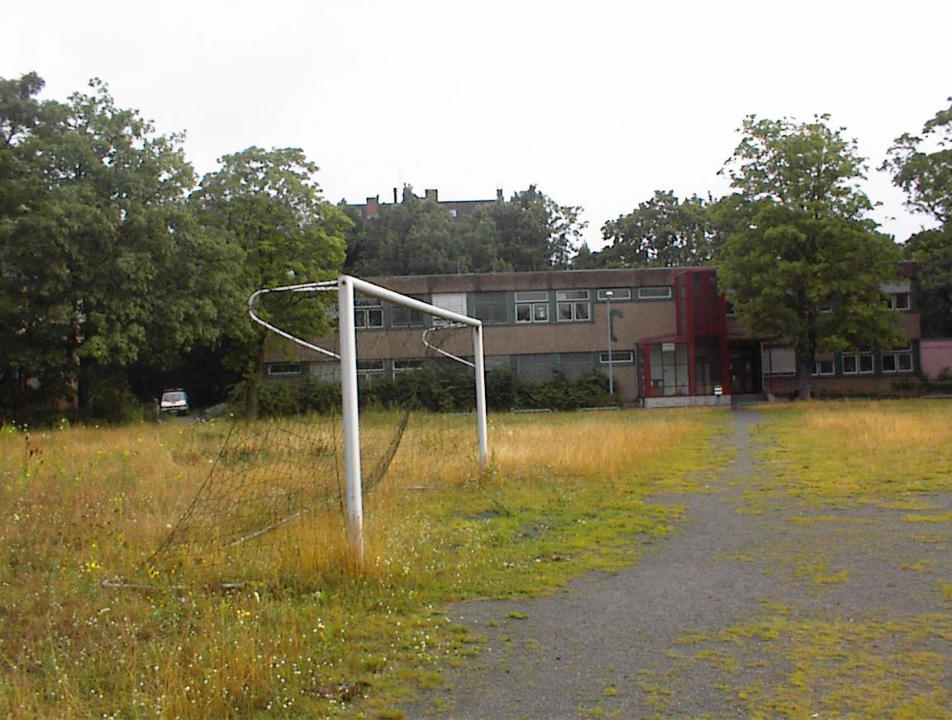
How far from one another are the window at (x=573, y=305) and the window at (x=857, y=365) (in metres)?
14.0

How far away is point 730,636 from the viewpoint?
235 inches

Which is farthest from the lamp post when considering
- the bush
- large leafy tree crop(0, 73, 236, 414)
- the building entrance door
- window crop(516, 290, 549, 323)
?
the bush

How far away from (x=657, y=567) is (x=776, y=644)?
248cm

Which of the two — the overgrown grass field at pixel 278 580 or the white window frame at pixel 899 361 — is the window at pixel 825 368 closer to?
the white window frame at pixel 899 361

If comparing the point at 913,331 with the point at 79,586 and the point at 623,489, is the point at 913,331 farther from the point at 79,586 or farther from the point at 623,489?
the point at 79,586

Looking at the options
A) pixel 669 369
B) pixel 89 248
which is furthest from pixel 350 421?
pixel 669 369

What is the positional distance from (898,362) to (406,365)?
46645mm

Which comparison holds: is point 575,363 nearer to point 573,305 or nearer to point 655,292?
point 573,305

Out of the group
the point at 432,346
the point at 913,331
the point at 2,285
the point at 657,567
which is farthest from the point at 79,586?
the point at 913,331

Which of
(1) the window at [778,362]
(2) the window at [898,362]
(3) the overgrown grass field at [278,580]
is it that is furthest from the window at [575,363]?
(3) the overgrown grass field at [278,580]

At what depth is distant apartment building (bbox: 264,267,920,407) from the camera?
50750 mm

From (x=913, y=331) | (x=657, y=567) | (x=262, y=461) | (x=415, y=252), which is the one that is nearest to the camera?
(x=657, y=567)

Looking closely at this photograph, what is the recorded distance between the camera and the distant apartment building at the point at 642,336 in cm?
5075

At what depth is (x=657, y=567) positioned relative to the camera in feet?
27.0
